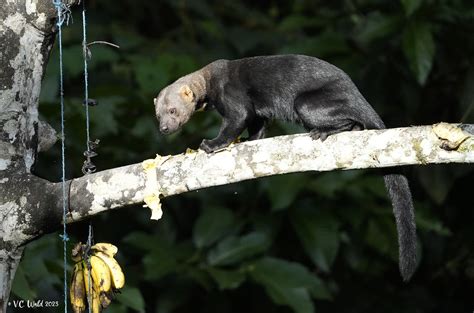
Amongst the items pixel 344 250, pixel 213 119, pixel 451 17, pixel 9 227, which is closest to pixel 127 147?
pixel 213 119

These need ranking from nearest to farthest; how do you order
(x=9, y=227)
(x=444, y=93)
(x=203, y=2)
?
(x=9, y=227), (x=444, y=93), (x=203, y=2)

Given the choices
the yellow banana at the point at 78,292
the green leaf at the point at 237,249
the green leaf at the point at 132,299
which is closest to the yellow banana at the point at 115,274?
the yellow banana at the point at 78,292

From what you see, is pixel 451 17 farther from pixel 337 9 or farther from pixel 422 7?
pixel 337 9

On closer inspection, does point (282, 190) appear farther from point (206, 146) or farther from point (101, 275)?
point (101, 275)

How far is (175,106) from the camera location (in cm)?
478

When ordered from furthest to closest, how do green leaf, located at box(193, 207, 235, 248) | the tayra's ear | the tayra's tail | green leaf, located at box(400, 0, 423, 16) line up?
green leaf, located at box(193, 207, 235, 248) < green leaf, located at box(400, 0, 423, 16) < the tayra's ear < the tayra's tail

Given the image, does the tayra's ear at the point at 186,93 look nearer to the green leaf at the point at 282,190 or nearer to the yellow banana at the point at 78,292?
the yellow banana at the point at 78,292

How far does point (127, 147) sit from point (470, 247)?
2791 mm

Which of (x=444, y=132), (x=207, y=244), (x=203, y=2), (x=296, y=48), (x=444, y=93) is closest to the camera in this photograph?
(x=444, y=132)

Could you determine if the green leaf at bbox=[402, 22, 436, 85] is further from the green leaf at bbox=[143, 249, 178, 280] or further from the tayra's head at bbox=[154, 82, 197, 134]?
the green leaf at bbox=[143, 249, 178, 280]

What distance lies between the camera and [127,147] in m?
6.67

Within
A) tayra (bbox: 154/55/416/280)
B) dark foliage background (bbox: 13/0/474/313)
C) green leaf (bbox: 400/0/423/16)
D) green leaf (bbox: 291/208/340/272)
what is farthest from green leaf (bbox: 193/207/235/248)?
green leaf (bbox: 400/0/423/16)

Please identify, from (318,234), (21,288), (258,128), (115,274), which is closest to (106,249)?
(115,274)

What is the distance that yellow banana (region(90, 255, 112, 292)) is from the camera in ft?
11.6
